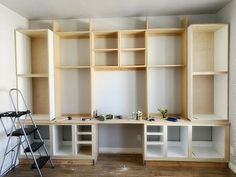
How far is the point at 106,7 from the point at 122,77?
129cm

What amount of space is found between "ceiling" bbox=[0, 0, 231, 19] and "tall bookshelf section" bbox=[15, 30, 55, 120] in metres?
0.37

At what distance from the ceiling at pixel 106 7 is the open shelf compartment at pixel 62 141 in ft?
6.72

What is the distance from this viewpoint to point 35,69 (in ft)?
12.2

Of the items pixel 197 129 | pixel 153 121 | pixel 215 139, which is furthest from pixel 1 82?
pixel 215 139

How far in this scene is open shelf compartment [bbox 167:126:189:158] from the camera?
3.15 meters

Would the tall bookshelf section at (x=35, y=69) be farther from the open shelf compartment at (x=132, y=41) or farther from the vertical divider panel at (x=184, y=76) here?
the vertical divider panel at (x=184, y=76)

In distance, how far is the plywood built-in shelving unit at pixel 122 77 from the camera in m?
3.26

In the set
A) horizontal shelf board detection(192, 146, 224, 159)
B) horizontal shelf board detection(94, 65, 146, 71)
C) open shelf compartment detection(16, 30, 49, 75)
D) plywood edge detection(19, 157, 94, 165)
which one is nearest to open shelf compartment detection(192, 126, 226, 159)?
horizontal shelf board detection(192, 146, 224, 159)

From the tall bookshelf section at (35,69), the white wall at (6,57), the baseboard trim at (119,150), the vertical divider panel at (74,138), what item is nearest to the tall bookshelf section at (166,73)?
the baseboard trim at (119,150)

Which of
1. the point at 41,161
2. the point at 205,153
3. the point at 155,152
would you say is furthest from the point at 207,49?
the point at 41,161

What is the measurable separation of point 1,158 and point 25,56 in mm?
1805

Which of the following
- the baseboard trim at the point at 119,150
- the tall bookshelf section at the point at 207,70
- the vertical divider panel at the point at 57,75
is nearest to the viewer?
the tall bookshelf section at the point at 207,70

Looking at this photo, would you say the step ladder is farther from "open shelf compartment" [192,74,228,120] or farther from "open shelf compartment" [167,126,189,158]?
"open shelf compartment" [192,74,228,120]

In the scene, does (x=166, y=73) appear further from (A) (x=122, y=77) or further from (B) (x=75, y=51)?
(B) (x=75, y=51)
